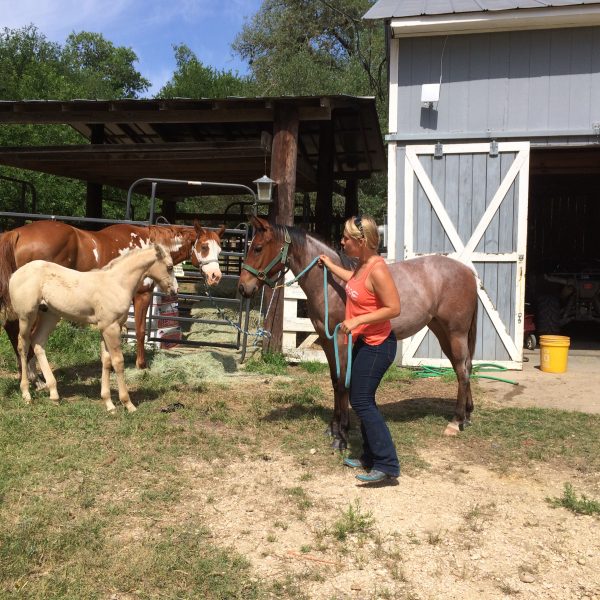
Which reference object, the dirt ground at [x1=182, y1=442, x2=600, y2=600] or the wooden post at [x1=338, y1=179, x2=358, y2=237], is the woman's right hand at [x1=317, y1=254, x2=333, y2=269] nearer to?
the dirt ground at [x1=182, y1=442, x2=600, y2=600]

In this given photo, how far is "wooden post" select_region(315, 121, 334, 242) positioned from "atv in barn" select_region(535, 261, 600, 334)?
4.00 meters

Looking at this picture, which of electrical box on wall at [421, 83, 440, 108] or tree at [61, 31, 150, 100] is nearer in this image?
electrical box on wall at [421, 83, 440, 108]

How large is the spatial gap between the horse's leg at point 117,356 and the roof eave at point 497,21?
523cm

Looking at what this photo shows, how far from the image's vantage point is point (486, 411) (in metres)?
5.71

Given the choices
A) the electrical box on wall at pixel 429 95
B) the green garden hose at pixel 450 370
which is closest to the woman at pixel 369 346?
the green garden hose at pixel 450 370

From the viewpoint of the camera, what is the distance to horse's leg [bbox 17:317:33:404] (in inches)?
209

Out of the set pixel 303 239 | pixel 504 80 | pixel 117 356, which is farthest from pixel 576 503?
pixel 504 80

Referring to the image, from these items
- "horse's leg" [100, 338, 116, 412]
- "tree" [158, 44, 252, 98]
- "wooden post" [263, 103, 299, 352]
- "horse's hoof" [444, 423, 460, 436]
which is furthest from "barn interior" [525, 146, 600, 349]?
"tree" [158, 44, 252, 98]

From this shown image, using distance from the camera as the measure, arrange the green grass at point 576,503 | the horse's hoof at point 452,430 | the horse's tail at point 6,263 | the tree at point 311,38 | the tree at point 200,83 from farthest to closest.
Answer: the tree at point 200,83, the tree at point 311,38, the horse's tail at point 6,263, the horse's hoof at point 452,430, the green grass at point 576,503

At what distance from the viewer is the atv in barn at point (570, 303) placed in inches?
392

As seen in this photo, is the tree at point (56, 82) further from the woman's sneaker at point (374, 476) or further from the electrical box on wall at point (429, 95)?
the woman's sneaker at point (374, 476)

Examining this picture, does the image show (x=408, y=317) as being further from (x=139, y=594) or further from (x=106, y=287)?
(x=139, y=594)

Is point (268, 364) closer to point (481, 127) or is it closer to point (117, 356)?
point (117, 356)

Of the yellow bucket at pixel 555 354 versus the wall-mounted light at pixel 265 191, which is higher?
the wall-mounted light at pixel 265 191
